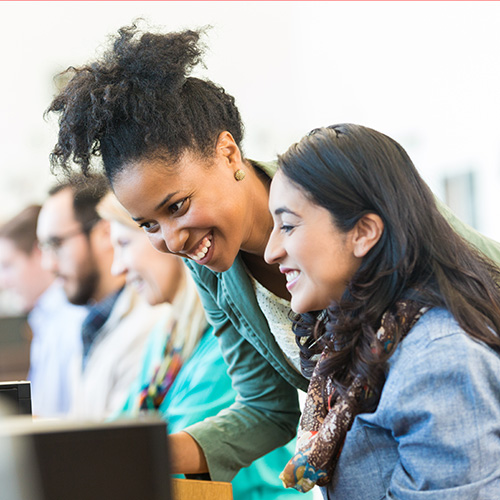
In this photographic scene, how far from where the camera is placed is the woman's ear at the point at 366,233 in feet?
3.13

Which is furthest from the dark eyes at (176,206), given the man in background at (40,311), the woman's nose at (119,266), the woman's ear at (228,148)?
the man in background at (40,311)

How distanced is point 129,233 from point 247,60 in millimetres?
1689

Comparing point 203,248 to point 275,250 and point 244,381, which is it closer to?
point 275,250

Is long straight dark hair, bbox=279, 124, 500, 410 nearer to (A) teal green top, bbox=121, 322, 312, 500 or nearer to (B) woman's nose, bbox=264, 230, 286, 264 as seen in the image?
(B) woman's nose, bbox=264, 230, 286, 264

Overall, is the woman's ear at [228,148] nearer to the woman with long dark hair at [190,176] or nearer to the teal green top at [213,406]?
the woman with long dark hair at [190,176]

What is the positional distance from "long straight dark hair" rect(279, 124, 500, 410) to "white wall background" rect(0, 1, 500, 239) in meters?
2.29

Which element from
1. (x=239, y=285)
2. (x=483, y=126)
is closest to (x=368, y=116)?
(x=483, y=126)

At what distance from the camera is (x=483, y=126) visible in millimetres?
3385

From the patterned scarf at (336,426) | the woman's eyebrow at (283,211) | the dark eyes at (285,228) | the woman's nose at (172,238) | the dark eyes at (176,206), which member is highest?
the woman's eyebrow at (283,211)

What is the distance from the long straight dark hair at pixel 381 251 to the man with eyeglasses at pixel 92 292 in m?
1.44

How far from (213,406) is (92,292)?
1.06 meters

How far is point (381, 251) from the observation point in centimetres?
95

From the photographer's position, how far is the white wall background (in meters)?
3.23

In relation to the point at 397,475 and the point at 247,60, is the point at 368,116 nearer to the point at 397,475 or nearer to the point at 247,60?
the point at 247,60
